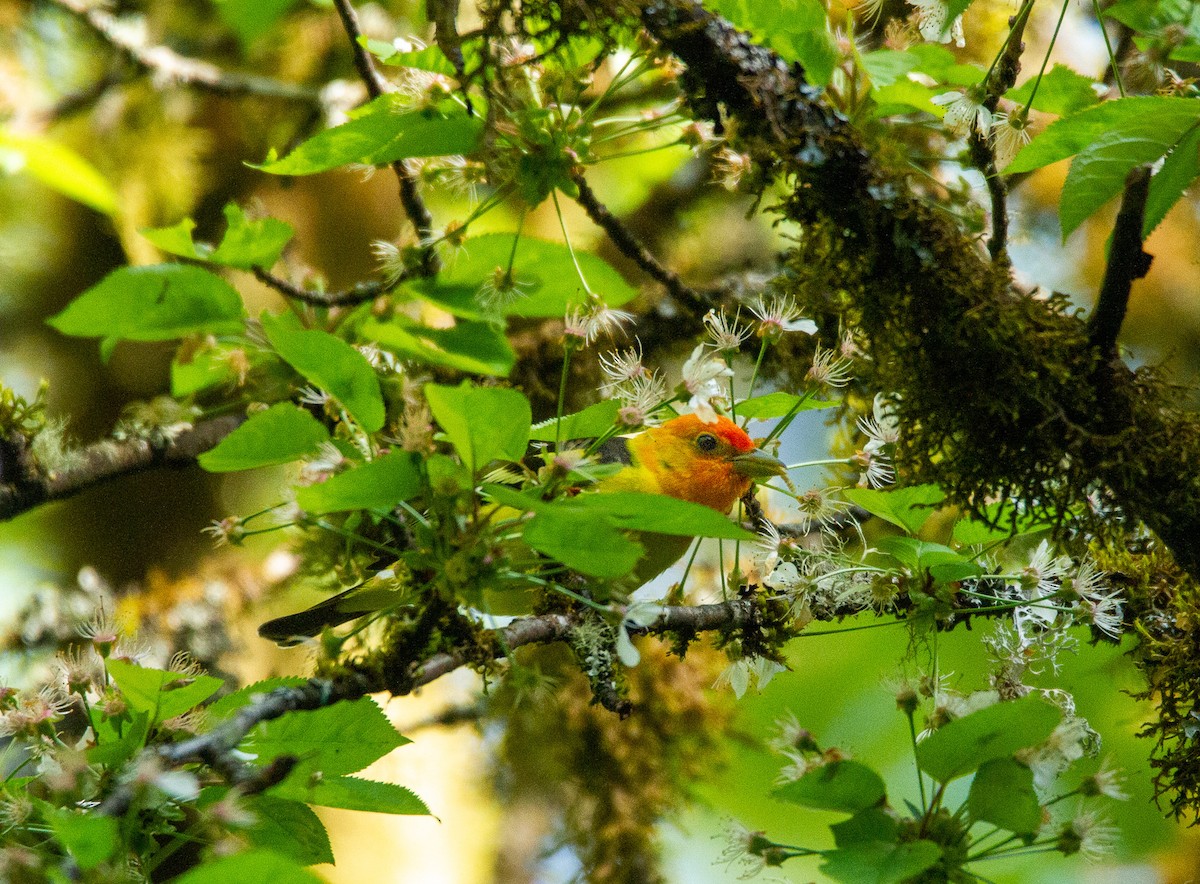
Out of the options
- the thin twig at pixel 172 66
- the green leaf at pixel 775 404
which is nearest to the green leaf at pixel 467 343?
the green leaf at pixel 775 404

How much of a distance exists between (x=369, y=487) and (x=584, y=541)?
1.05 feet

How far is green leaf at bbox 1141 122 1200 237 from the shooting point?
1.49 m

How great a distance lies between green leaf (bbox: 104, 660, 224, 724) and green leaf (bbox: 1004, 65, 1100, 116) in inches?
69.0

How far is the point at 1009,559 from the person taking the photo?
2658 mm

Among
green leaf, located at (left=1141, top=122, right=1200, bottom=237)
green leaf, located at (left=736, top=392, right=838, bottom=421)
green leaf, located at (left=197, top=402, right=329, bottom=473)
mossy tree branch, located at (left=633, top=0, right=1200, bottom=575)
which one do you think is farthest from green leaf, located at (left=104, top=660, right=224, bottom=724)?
green leaf, located at (left=1141, top=122, right=1200, bottom=237)

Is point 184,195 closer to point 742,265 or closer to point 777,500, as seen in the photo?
point 742,265

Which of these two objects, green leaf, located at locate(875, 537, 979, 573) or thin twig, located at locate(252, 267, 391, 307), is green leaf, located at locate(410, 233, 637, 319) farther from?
green leaf, located at locate(875, 537, 979, 573)

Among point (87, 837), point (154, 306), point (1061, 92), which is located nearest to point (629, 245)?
point (1061, 92)

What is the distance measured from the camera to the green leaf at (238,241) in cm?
195

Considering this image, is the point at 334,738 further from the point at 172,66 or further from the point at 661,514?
the point at 172,66

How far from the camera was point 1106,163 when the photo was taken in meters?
1.50

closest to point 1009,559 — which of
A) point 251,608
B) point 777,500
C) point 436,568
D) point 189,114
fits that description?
point 777,500

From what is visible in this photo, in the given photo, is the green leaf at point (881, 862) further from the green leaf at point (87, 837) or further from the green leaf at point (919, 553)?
the green leaf at point (87, 837)

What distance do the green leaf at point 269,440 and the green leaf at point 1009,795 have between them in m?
1.15
